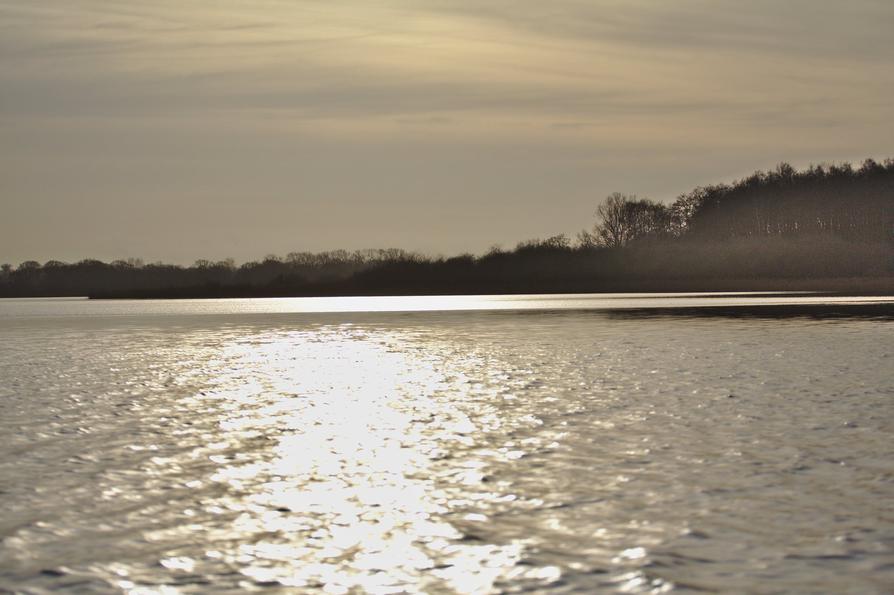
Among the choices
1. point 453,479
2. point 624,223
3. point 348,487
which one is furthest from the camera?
point 624,223

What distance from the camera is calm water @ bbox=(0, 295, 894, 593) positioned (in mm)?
6711

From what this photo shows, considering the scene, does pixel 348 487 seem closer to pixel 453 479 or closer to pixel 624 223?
pixel 453 479

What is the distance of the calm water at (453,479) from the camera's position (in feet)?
22.0

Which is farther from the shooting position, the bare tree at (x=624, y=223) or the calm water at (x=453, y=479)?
the bare tree at (x=624, y=223)

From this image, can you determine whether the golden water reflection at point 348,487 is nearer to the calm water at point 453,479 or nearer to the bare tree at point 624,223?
the calm water at point 453,479

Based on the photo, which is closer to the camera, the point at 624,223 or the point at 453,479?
the point at 453,479

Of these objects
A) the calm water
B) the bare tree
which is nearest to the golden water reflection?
the calm water

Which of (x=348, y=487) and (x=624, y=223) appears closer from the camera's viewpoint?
(x=348, y=487)

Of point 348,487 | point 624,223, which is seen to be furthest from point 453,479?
point 624,223

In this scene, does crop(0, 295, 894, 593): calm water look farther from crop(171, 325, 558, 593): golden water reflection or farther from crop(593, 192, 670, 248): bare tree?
crop(593, 192, 670, 248): bare tree

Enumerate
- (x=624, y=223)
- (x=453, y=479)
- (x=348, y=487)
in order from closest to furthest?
1. (x=348, y=487)
2. (x=453, y=479)
3. (x=624, y=223)

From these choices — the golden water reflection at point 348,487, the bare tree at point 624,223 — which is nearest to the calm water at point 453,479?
the golden water reflection at point 348,487

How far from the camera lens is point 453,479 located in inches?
388

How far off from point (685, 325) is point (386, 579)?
35.1m
